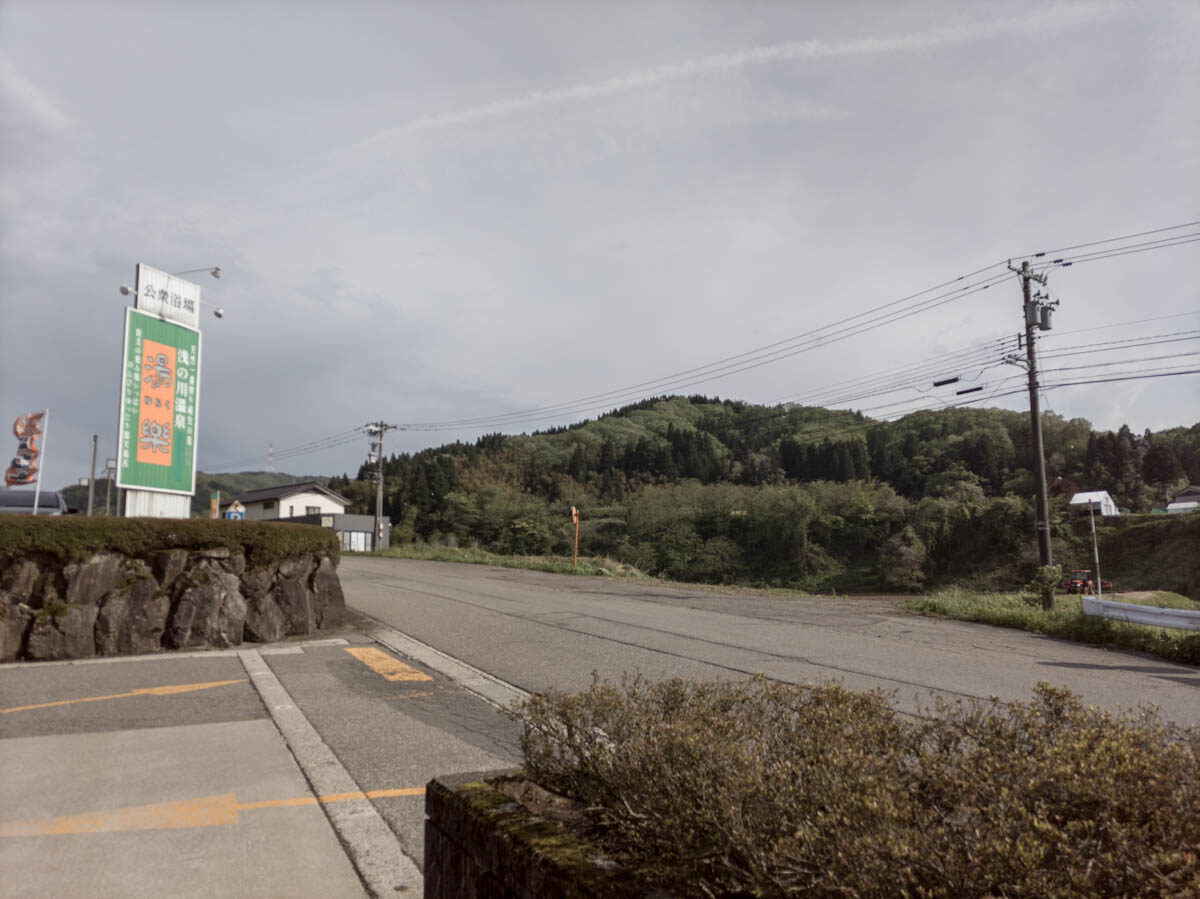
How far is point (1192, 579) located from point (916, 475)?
2443 cm

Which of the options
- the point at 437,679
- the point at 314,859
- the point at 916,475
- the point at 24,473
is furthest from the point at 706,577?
the point at 314,859

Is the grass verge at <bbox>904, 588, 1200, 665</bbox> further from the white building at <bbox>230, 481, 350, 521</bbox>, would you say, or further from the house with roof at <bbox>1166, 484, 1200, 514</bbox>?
the white building at <bbox>230, 481, 350, 521</bbox>

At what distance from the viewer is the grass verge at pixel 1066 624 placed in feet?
36.1

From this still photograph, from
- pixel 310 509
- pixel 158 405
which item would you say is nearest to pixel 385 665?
pixel 158 405

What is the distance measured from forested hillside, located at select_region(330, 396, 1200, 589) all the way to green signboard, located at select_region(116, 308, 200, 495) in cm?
3670

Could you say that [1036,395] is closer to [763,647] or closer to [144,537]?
[763,647]

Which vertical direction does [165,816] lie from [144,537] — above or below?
below

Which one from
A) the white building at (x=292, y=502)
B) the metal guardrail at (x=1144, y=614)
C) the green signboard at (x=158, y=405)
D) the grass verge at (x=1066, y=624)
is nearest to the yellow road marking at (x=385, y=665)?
the green signboard at (x=158, y=405)

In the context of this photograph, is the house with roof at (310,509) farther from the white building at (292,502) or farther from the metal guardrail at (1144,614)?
the metal guardrail at (1144,614)

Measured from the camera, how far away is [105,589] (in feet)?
30.8

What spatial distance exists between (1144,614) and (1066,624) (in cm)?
115

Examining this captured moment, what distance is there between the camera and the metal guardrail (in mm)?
11836

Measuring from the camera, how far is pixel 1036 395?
19828 mm

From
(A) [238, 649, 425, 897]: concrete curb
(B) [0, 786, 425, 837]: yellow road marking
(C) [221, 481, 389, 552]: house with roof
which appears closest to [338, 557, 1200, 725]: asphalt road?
(A) [238, 649, 425, 897]: concrete curb
